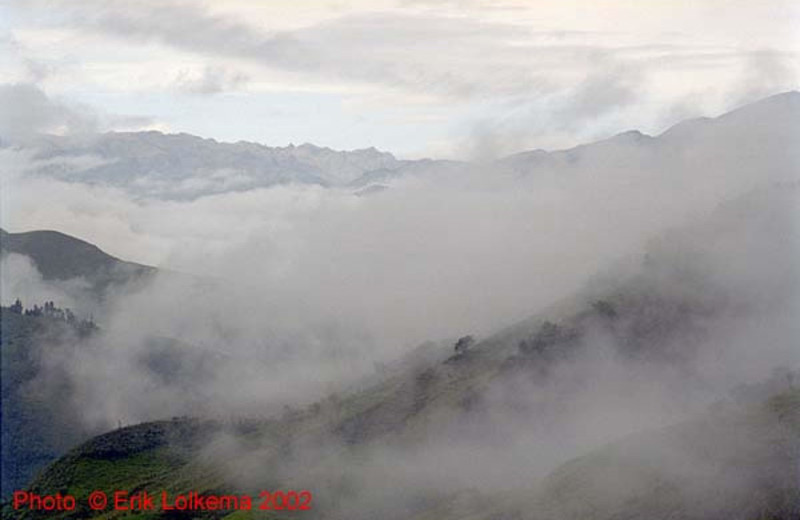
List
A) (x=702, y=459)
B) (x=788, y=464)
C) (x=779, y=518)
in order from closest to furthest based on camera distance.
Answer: (x=779, y=518) → (x=788, y=464) → (x=702, y=459)

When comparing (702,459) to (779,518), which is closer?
(779,518)

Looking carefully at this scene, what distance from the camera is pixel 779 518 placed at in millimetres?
164875

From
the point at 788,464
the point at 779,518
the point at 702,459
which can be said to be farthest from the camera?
the point at 702,459

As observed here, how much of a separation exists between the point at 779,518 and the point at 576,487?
45.7 m

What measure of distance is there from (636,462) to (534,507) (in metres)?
24.7

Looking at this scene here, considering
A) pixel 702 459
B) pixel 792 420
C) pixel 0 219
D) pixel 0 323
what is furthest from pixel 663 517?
pixel 0 219

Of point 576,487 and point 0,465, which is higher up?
point 0,465

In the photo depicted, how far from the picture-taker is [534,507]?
199 m

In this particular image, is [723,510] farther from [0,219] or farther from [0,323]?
[0,219]

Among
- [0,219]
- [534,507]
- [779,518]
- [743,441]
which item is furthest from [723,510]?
[0,219]

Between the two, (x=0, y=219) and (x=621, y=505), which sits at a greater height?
(x=0, y=219)

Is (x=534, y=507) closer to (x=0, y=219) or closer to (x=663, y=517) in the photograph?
(x=663, y=517)

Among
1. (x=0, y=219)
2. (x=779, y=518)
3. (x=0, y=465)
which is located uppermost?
(x=0, y=219)

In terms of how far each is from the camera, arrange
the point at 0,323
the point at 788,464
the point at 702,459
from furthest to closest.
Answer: the point at 702,459
the point at 788,464
the point at 0,323
